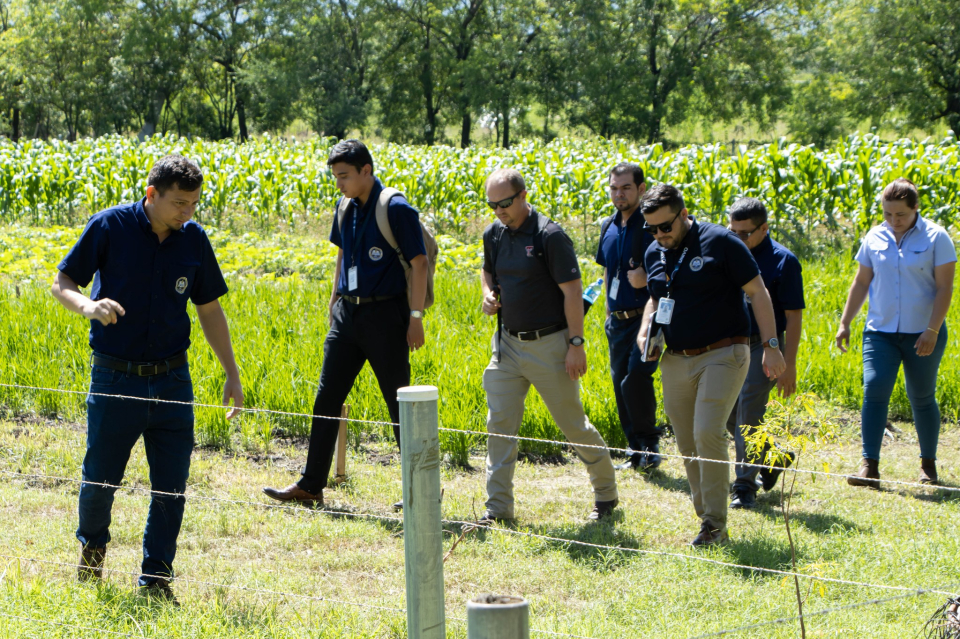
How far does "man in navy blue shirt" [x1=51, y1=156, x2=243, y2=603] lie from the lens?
3.63 meters

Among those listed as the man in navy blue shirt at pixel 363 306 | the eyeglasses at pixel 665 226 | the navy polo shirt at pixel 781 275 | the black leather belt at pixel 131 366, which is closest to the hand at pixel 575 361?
the eyeglasses at pixel 665 226

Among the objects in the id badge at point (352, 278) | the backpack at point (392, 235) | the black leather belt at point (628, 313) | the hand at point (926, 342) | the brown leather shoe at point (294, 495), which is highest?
the backpack at point (392, 235)

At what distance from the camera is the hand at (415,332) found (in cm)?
511

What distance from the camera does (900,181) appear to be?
5.63 m

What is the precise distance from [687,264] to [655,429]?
77.2 inches

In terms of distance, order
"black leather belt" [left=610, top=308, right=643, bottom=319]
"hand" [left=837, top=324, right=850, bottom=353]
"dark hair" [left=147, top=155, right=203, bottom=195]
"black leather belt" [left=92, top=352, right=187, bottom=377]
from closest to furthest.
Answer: "dark hair" [left=147, top=155, right=203, bottom=195], "black leather belt" [left=92, top=352, right=187, bottom=377], "black leather belt" [left=610, top=308, right=643, bottom=319], "hand" [left=837, top=324, right=850, bottom=353]

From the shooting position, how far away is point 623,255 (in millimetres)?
5859

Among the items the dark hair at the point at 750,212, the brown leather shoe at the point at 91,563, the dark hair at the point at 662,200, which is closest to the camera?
the brown leather shoe at the point at 91,563

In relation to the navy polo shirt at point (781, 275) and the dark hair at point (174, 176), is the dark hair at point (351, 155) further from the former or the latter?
the navy polo shirt at point (781, 275)

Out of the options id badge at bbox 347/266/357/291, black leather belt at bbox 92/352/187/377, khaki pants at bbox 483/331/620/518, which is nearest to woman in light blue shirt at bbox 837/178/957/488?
khaki pants at bbox 483/331/620/518

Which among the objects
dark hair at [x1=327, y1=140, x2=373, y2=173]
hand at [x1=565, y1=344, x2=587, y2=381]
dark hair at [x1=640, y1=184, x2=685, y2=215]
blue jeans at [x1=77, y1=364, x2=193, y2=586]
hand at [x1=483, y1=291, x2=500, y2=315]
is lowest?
blue jeans at [x1=77, y1=364, x2=193, y2=586]

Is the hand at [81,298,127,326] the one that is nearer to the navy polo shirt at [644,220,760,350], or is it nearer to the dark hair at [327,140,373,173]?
the dark hair at [327,140,373,173]

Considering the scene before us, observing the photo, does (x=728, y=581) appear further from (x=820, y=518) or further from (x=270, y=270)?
(x=270, y=270)

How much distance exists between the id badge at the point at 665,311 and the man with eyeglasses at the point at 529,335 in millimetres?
453
